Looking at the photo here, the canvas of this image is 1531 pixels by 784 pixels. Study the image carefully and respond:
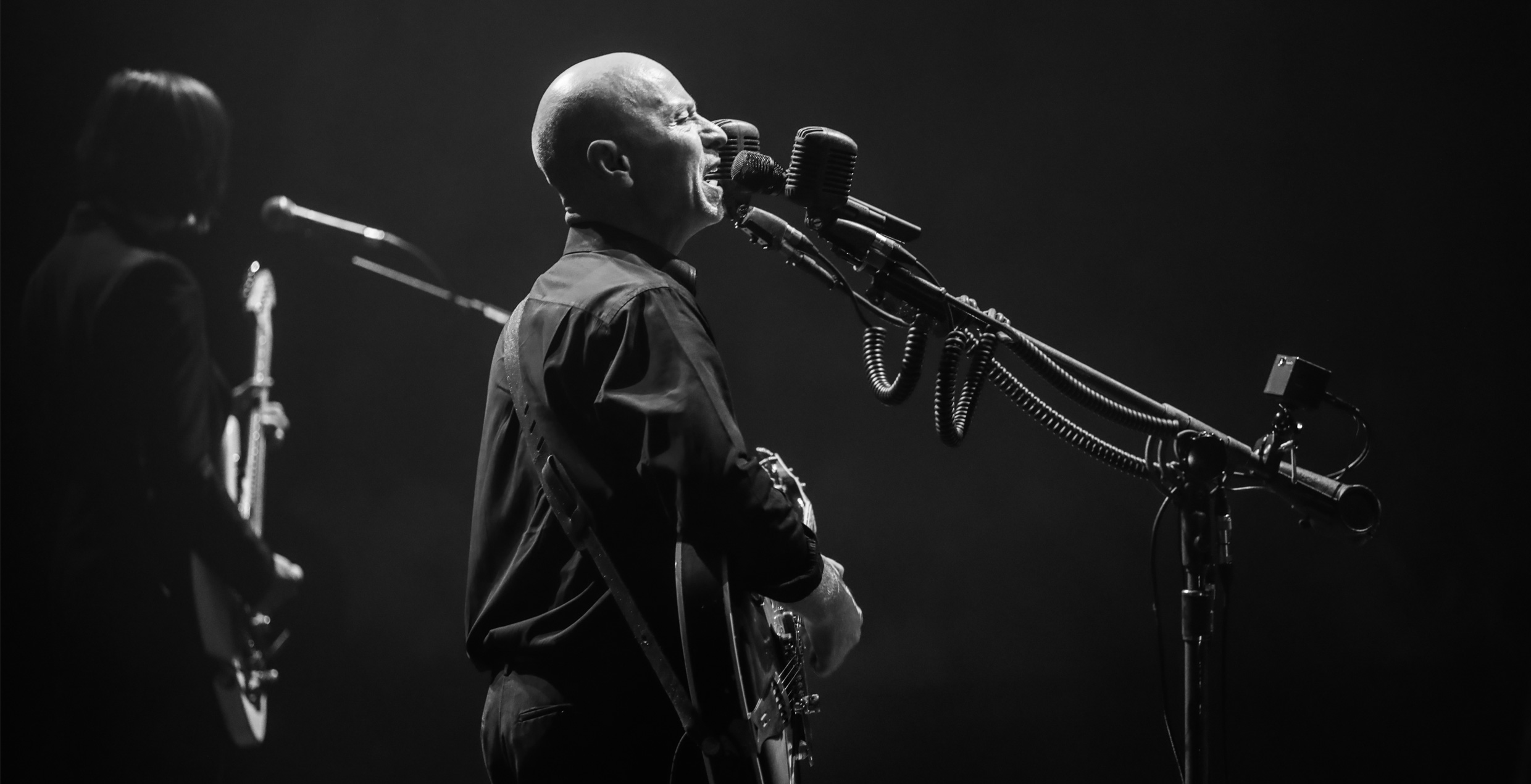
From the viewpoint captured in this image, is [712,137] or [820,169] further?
[712,137]

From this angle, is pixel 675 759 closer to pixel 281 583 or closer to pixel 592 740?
pixel 592 740

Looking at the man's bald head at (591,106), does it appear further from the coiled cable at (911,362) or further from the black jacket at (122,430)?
the black jacket at (122,430)

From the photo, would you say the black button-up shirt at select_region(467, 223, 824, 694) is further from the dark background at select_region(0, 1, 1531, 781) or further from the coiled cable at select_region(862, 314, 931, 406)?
the dark background at select_region(0, 1, 1531, 781)

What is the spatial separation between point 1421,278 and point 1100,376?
2040mm

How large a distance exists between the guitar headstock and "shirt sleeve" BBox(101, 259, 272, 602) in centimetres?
14

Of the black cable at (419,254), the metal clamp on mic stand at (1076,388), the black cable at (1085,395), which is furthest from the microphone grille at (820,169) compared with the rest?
the black cable at (419,254)

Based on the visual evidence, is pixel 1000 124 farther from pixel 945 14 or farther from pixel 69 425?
pixel 69 425

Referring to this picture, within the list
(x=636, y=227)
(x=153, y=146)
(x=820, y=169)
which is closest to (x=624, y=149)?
(x=636, y=227)

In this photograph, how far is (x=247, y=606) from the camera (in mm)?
3250

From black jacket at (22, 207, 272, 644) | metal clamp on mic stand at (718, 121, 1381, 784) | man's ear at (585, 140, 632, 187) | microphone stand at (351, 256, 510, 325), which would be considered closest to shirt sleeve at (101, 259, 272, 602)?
black jacket at (22, 207, 272, 644)

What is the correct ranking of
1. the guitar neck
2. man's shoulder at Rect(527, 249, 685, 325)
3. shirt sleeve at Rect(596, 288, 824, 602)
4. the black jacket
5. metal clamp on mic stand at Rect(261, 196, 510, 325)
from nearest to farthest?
1. shirt sleeve at Rect(596, 288, 824, 602)
2. man's shoulder at Rect(527, 249, 685, 325)
3. the black jacket
4. the guitar neck
5. metal clamp on mic stand at Rect(261, 196, 510, 325)

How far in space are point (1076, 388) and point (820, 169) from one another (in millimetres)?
628

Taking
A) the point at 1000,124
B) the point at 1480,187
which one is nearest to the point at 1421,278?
the point at 1480,187

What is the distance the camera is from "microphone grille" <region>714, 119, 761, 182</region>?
80.1 inches
